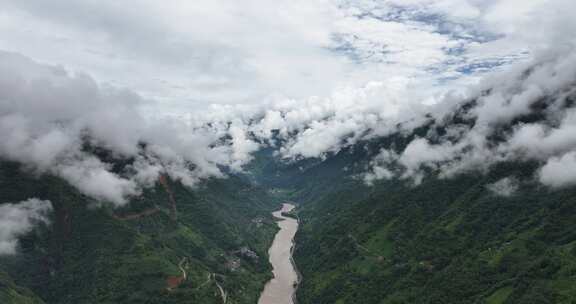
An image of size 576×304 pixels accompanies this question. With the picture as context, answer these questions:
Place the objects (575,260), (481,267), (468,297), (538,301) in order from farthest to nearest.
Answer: (481,267)
(468,297)
(575,260)
(538,301)

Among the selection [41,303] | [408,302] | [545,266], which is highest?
[545,266]

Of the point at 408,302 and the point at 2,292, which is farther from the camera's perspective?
the point at 408,302

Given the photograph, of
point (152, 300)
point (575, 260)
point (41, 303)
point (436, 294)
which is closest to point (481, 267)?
point (436, 294)

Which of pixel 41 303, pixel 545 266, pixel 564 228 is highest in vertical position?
pixel 564 228

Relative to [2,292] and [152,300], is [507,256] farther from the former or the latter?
[2,292]

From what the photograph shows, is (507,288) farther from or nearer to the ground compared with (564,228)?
nearer to the ground

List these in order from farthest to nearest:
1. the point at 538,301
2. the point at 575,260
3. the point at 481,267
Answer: the point at 481,267
the point at 575,260
the point at 538,301

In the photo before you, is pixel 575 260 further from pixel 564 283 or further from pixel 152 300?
pixel 152 300

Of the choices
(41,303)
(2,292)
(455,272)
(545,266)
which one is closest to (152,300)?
(41,303)

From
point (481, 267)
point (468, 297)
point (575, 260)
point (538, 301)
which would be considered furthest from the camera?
point (481, 267)
